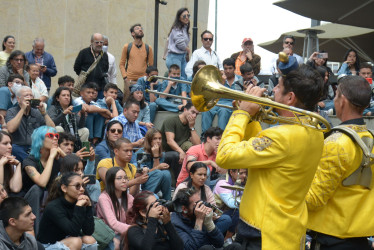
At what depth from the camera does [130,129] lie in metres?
11.2

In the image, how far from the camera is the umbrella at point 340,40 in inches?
625

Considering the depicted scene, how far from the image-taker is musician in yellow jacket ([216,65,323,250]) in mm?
4742

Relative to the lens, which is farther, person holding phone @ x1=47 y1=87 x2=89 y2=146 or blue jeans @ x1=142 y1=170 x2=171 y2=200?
person holding phone @ x1=47 y1=87 x2=89 y2=146

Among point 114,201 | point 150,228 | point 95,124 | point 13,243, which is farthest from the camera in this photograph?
point 95,124

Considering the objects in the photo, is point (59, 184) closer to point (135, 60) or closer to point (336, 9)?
point (336, 9)

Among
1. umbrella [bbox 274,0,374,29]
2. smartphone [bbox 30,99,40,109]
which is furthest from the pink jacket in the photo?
umbrella [bbox 274,0,374,29]

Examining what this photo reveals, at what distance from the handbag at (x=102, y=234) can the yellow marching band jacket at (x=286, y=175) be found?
3.01 m

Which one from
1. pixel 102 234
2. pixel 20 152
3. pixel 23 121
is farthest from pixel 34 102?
pixel 102 234

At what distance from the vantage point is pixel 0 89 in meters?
10.3

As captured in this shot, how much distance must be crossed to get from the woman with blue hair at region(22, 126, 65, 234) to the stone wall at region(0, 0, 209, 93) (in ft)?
26.2

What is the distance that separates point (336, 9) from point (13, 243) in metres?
7.92

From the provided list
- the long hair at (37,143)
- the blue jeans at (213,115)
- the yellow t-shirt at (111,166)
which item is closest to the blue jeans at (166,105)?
the blue jeans at (213,115)

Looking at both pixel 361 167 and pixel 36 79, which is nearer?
pixel 361 167

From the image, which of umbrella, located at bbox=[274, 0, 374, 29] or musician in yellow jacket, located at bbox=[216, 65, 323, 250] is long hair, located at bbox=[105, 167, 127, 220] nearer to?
musician in yellow jacket, located at bbox=[216, 65, 323, 250]
